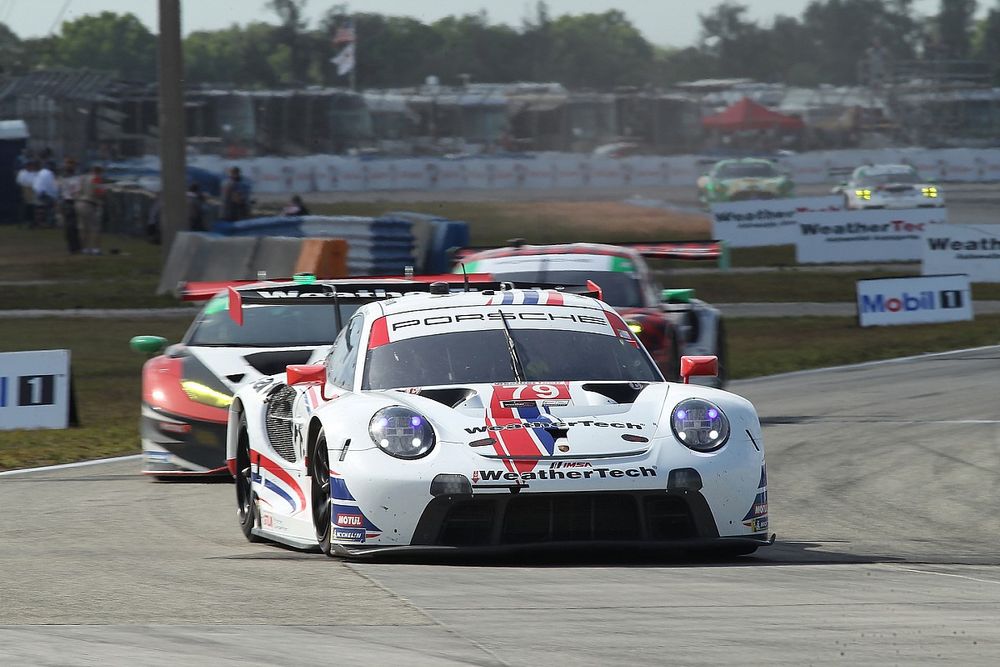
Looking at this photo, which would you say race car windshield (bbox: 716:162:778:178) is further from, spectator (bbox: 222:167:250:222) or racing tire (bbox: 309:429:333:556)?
racing tire (bbox: 309:429:333:556)

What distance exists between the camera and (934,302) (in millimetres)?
24719

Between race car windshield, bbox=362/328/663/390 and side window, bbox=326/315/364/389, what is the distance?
13cm

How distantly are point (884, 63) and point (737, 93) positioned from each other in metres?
7.19

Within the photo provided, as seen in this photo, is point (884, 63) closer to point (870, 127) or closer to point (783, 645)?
point (870, 127)

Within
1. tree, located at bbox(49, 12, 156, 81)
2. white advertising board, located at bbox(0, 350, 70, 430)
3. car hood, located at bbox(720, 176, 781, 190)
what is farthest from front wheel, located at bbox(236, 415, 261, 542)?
tree, located at bbox(49, 12, 156, 81)

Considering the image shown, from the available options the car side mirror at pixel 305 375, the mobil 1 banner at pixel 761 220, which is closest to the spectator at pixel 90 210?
the mobil 1 banner at pixel 761 220

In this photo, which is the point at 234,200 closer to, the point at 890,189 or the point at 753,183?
the point at 753,183

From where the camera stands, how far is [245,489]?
8.72 metres

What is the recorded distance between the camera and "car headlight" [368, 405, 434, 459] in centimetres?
712

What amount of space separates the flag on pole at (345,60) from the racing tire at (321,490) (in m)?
48.9

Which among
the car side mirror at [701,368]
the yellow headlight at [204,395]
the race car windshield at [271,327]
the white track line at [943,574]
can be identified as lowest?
the white track line at [943,574]

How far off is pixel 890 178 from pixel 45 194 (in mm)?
21403

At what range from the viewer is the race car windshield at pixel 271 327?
1155cm

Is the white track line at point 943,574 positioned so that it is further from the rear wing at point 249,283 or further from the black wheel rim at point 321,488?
the rear wing at point 249,283
